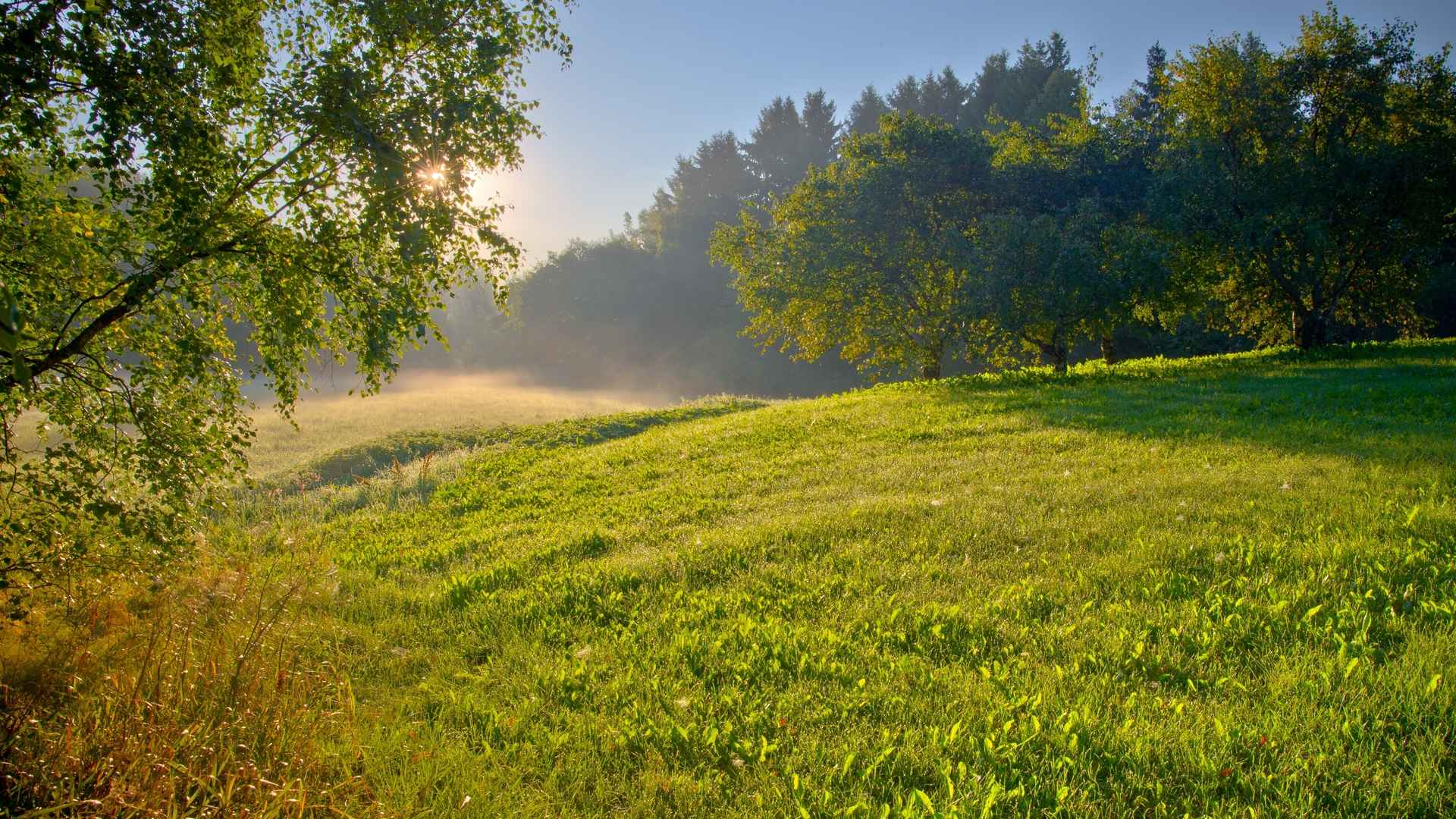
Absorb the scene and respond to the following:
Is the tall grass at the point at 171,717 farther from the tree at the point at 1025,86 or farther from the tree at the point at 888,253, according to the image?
the tree at the point at 1025,86

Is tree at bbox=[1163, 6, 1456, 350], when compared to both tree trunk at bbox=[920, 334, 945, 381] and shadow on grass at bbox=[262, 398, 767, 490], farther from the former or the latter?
shadow on grass at bbox=[262, 398, 767, 490]

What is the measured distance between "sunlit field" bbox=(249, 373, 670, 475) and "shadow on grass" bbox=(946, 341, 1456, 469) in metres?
15.5

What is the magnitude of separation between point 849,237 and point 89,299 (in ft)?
65.5

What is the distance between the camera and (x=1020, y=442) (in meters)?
11.7

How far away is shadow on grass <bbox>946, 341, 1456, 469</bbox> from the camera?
9.84m

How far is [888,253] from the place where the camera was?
22766 millimetres

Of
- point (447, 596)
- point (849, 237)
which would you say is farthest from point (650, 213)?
point (447, 596)

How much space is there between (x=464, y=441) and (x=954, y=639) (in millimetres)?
17826

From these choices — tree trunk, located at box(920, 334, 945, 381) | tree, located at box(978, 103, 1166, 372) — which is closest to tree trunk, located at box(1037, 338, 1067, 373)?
tree, located at box(978, 103, 1166, 372)

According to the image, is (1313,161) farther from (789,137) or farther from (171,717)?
(789,137)

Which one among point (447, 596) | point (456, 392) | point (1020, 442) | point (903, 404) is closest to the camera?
point (447, 596)

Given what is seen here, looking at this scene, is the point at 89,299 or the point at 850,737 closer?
the point at 850,737

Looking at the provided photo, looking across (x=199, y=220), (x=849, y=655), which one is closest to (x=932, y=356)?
(x=849, y=655)

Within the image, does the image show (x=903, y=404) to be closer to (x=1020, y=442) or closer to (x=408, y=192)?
(x=1020, y=442)
